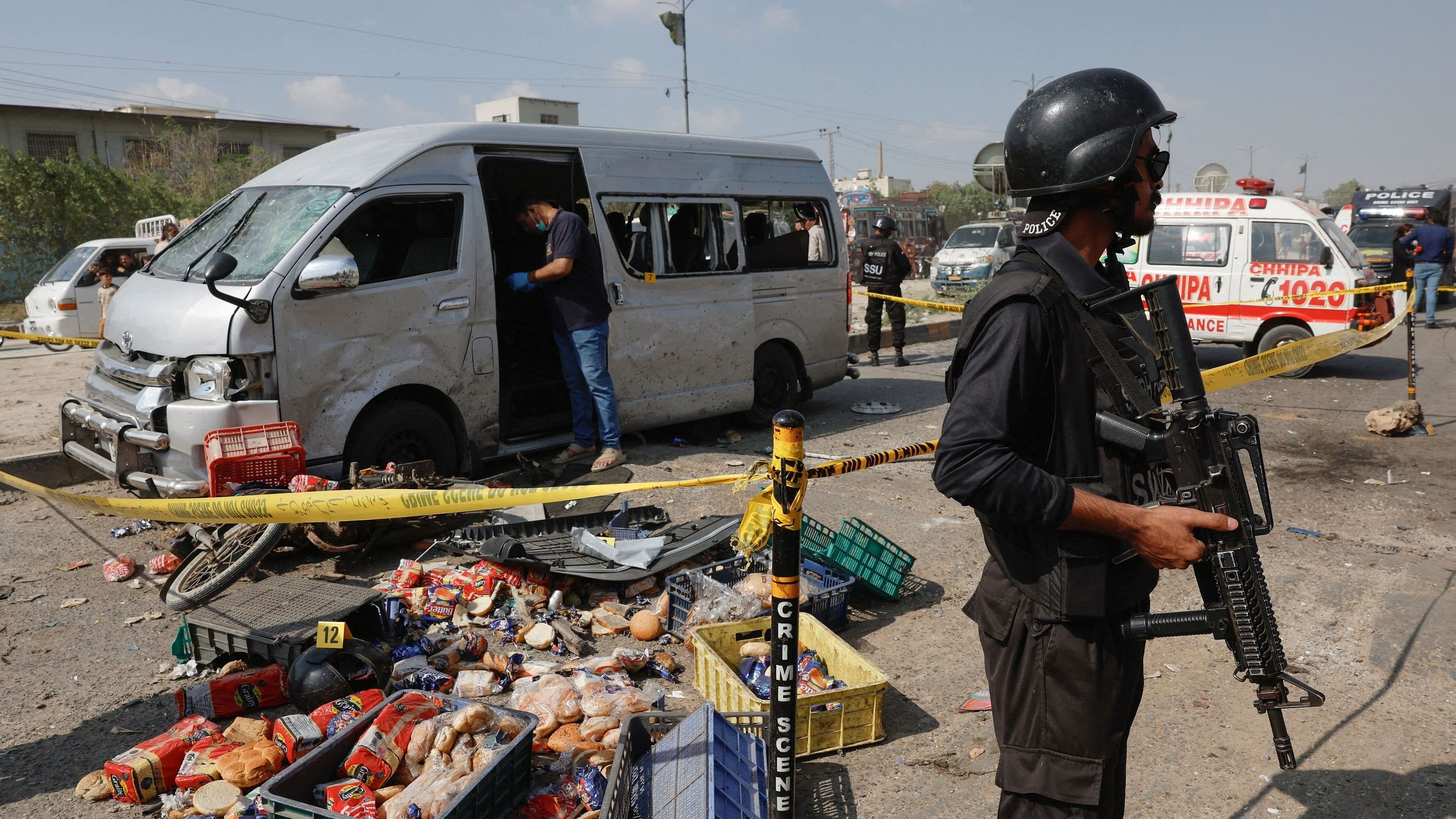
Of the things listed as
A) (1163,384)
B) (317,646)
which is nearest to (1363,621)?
(1163,384)

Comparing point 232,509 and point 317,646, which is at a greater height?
point 232,509

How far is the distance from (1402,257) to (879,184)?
52.4 meters

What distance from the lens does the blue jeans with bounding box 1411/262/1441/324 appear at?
51.0 feet

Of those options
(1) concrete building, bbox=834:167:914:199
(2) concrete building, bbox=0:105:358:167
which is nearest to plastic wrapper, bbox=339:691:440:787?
(2) concrete building, bbox=0:105:358:167

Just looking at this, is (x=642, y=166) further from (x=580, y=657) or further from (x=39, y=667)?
(x=39, y=667)

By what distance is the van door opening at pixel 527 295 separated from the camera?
7566mm

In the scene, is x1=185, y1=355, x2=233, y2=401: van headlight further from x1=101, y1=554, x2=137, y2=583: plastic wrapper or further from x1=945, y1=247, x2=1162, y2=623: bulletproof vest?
x1=945, y1=247, x2=1162, y2=623: bulletproof vest

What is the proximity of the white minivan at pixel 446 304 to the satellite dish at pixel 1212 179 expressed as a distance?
8.86m

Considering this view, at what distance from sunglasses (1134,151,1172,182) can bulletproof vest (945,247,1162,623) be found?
38 cm

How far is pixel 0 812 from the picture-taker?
10.3 ft

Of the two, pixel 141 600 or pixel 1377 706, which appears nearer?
pixel 1377 706

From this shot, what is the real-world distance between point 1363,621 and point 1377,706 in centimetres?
95

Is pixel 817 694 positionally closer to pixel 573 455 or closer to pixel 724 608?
pixel 724 608

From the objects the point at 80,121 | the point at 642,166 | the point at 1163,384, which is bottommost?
the point at 1163,384
